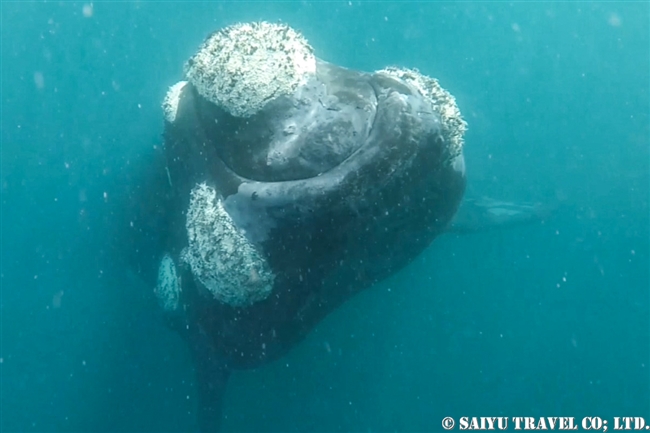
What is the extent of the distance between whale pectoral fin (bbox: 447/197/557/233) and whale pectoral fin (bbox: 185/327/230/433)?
437 cm

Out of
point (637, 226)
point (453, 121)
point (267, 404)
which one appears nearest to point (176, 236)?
point (453, 121)

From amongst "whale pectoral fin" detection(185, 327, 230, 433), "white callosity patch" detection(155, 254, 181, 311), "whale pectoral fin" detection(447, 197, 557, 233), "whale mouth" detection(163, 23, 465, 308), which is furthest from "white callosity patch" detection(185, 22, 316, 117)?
"whale pectoral fin" detection(447, 197, 557, 233)

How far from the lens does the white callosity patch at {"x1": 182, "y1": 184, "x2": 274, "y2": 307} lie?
4871 millimetres

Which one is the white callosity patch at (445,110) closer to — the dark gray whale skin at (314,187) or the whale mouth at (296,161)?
the whale mouth at (296,161)

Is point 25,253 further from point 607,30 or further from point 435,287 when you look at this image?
point 607,30

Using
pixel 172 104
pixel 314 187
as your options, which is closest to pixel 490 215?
pixel 314 187

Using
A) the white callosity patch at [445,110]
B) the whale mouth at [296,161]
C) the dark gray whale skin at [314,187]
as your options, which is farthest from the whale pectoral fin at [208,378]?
the white callosity patch at [445,110]

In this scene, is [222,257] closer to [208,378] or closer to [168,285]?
[168,285]

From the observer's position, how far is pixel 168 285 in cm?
662

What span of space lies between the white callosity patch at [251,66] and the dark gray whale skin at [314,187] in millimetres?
132

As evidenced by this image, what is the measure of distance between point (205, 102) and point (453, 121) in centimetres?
265

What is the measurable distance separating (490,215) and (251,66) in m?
5.65

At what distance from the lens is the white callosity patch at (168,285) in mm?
6461

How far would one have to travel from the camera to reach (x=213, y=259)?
16.5 ft
